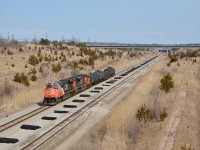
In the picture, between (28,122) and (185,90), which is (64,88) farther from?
(185,90)

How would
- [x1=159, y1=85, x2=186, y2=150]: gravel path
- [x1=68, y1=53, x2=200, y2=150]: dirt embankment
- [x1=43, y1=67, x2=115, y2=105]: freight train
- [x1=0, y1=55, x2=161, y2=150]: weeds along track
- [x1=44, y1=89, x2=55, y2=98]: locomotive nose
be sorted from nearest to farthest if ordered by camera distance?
[x1=159, y1=85, x2=186, y2=150]: gravel path → [x1=68, y1=53, x2=200, y2=150]: dirt embankment → [x1=0, y1=55, x2=161, y2=150]: weeds along track → [x1=44, y1=89, x2=55, y2=98]: locomotive nose → [x1=43, y1=67, x2=115, y2=105]: freight train

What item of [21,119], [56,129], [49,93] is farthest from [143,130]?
[49,93]

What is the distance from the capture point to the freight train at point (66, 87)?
91.8 feet

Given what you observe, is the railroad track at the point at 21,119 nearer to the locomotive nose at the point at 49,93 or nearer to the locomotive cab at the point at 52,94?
the locomotive cab at the point at 52,94

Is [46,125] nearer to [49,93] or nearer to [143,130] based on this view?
[143,130]

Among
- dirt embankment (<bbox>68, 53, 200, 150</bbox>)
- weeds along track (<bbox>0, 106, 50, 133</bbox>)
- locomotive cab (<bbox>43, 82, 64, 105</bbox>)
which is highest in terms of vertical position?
locomotive cab (<bbox>43, 82, 64, 105</bbox>)

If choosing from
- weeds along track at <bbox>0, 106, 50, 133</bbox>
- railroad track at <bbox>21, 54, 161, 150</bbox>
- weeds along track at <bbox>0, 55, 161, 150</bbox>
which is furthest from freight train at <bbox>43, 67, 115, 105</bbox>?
railroad track at <bbox>21, 54, 161, 150</bbox>

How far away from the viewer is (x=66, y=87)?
100ft

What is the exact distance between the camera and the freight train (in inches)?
1101

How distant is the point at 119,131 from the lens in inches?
752

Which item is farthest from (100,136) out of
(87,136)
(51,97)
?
(51,97)

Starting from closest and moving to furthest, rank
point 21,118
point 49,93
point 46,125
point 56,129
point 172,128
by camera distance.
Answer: point 172,128 < point 56,129 < point 46,125 < point 21,118 < point 49,93

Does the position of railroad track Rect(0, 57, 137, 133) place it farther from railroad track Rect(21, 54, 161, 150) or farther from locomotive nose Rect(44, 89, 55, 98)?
railroad track Rect(21, 54, 161, 150)

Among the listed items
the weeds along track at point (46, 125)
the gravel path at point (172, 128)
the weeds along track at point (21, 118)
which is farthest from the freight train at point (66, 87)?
the gravel path at point (172, 128)
